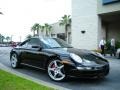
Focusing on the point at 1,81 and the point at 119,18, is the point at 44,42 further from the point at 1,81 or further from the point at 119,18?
the point at 119,18

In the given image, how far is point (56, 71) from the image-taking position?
25.4 ft

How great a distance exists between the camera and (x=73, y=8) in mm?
30438

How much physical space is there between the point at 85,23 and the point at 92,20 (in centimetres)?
119

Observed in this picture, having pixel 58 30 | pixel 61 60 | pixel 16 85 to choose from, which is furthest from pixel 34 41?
pixel 58 30

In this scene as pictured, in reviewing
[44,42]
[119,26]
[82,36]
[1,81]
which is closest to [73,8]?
[82,36]

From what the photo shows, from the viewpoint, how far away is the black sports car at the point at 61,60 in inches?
282

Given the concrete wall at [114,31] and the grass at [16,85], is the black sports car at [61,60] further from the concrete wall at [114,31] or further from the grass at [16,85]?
the concrete wall at [114,31]

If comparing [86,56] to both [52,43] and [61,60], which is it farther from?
[52,43]

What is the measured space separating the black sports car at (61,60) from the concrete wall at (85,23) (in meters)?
18.6

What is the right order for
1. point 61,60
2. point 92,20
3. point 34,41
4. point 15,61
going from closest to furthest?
point 61,60
point 34,41
point 15,61
point 92,20

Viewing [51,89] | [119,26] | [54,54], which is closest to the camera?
[51,89]

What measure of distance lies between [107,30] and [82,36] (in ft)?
15.9

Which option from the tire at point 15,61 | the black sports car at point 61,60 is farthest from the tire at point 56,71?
the tire at point 15,61

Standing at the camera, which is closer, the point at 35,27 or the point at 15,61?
the point at 15,61
